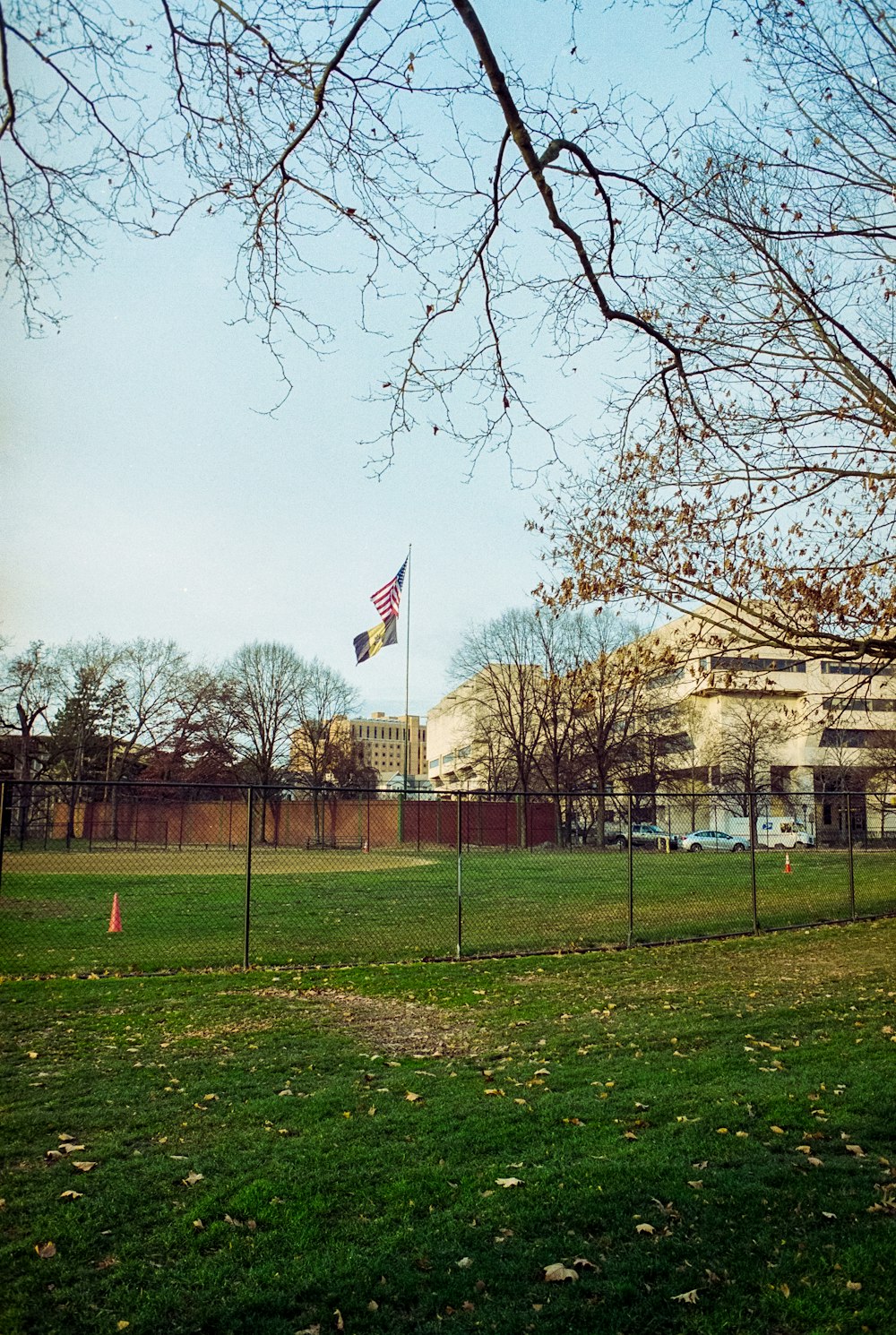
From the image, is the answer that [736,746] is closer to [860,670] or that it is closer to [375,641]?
[375,641]

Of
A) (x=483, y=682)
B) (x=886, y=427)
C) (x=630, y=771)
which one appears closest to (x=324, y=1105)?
(x=886, y=427)

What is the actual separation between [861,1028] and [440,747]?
4219 inches

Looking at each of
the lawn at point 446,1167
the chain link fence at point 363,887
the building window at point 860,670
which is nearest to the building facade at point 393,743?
the chain link fence at point 363,887

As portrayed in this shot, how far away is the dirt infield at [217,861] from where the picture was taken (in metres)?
22.8

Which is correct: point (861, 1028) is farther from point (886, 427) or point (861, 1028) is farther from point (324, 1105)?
point (886, 427)

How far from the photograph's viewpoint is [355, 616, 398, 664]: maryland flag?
38375mm

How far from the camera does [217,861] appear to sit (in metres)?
23.0

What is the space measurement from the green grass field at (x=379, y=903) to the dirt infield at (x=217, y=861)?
79mm

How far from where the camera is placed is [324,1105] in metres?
5.79

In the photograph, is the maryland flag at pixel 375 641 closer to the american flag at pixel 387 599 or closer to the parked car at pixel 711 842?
the american flag at pixel 387 599

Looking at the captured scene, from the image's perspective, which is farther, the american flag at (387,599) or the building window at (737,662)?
the american flag at (387,599)

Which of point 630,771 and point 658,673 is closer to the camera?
point 658,673

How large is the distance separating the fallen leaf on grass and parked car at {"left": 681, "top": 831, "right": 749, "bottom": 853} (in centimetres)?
1429

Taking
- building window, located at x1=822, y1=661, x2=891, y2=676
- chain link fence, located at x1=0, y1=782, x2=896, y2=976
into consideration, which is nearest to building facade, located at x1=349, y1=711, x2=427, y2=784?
chain link fence, located at x1=0, y1=782, x2=896, y2=976
